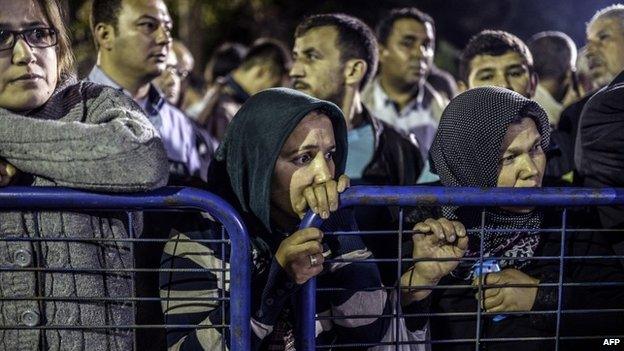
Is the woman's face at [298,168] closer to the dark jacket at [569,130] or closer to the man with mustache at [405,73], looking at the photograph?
the dark jacket at [569,130]

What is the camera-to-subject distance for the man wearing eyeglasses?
572 cm

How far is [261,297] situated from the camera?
304 cm

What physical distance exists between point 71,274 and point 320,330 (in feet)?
3.04

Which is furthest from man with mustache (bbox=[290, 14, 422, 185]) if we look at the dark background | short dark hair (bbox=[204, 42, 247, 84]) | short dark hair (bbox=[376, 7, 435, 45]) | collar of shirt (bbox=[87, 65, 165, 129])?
the dark background

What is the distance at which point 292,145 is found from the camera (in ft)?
10.9

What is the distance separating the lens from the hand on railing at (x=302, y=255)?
2889 mm

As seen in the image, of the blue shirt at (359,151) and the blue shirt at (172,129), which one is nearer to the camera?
the blue shirt at (172,129)

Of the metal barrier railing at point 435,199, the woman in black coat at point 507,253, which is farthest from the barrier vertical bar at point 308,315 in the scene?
the woman in black coat at point 507,253

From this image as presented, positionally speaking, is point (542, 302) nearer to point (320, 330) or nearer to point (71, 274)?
point (320, 330)

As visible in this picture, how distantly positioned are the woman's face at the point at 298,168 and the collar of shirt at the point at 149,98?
247 cm

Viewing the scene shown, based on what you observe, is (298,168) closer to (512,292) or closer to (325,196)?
(325,196)

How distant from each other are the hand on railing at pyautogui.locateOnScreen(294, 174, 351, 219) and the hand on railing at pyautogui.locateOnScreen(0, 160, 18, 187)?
97cm

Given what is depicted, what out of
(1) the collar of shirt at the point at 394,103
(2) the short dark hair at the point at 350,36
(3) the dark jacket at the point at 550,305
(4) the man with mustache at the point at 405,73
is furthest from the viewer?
(1) the collar of shirt at the point at 394,103

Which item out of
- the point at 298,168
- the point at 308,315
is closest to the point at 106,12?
the point at 298,168
